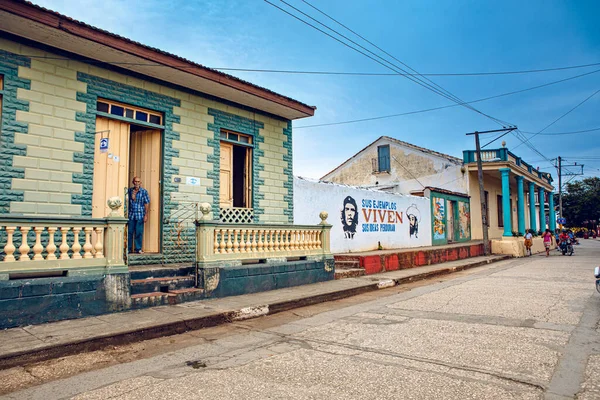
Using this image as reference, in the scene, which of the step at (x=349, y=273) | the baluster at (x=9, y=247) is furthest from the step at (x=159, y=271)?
the step at (x=349, y=273)

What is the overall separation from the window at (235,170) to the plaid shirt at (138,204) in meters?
2.12

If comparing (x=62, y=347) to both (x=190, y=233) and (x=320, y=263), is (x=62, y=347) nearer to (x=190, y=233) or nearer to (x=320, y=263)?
(x=190, y=233)

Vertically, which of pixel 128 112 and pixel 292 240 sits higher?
pixel 128 112

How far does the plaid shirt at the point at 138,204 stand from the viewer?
852cm

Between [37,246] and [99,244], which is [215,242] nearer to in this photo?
[99,244]

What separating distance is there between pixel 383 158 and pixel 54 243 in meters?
22.0

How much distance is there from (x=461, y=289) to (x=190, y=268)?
615 centimetres

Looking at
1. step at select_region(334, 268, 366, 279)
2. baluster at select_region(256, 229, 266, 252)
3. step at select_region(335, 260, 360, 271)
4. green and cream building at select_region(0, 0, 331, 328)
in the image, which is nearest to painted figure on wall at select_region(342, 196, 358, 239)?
step at select_region(335, 260, 360, 271)

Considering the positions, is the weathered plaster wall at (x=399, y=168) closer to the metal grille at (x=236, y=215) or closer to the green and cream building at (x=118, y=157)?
the green and cream building at (x=118, y=157)

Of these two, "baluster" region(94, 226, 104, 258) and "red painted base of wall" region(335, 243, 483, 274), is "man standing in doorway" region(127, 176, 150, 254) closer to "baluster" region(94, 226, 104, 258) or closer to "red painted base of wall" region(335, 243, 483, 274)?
"baluster" region(94, 226, 104, 258)

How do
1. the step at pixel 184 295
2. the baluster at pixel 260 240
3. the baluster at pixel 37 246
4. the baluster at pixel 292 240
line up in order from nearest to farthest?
the baluster at pixel 37 246, the step at pixel 184 295, the baluster at pixel 260 240, the baluster at pixel 292 240

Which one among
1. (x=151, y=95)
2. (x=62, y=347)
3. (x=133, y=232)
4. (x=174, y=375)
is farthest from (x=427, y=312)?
(x=151, y=95)

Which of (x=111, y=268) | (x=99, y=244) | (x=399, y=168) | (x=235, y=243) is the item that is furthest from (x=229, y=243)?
(x=399, y=168)

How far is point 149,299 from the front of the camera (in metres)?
6.83
